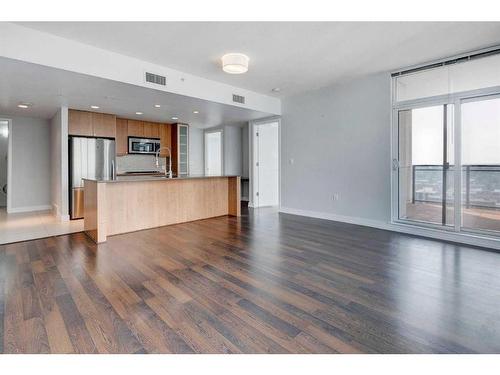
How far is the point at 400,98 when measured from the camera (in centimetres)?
448

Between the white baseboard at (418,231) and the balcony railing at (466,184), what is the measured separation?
444mm

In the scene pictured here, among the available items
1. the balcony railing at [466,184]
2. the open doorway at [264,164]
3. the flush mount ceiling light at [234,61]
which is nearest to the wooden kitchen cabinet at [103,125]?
the open doorway at [264,164]

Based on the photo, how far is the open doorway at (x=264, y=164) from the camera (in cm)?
708

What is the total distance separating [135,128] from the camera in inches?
279

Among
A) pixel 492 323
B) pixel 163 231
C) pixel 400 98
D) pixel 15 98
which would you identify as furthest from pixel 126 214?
pixel 400 98

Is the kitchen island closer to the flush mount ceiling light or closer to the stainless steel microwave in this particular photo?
the flush mount ceiling light

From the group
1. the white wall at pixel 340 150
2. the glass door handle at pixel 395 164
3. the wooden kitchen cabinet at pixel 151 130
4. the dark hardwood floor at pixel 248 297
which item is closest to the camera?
the dark hardwood floor at pixel 248 297

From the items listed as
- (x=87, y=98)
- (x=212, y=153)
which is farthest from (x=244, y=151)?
(x=87, y=98)

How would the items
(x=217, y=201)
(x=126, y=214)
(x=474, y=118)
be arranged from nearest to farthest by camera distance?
(x=474, y=118) → (x=126, y=214) → (x=217, y=201)

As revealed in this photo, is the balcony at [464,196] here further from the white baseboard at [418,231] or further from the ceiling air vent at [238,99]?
the ceiling air vent at [238,99]

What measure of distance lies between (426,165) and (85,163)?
6.38 meters

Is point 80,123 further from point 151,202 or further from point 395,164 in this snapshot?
point 395,164

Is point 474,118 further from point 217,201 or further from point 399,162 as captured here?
point 217,201
